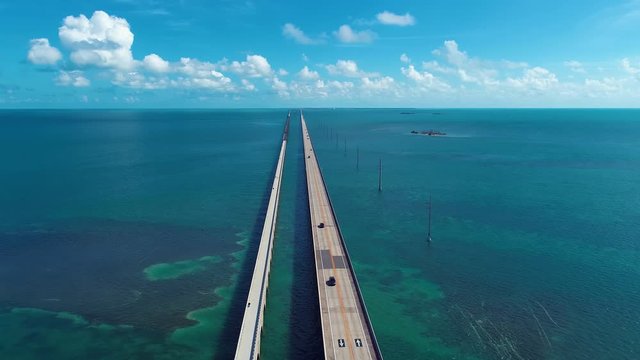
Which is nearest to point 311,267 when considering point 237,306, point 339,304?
point 237,306

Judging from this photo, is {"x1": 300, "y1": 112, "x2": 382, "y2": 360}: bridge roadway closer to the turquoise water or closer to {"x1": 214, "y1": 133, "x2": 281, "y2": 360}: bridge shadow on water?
the turquoise water

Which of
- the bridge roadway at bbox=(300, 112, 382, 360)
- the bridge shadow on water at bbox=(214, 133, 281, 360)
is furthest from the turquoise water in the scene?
the bridge roadway at bbox=(300, 112, 382, 360)

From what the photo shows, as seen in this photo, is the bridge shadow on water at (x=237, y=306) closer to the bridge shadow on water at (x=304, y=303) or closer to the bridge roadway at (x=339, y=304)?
the bridge shadow on water at (x=304, y=303)

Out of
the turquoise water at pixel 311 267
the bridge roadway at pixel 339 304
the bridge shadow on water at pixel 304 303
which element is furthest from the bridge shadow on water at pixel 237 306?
the bridge roadway at pixel 339 304

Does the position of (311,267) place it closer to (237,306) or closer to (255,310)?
(237,306)

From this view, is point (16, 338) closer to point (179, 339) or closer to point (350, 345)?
point (179, 339)
